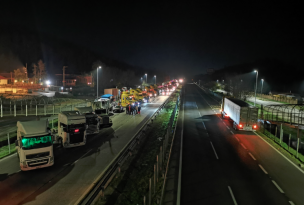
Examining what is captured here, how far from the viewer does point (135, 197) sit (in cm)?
952

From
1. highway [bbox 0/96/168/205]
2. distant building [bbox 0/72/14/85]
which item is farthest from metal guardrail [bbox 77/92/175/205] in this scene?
distant building [bbox 0/72/14/85]

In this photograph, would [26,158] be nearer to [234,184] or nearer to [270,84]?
[234,184]

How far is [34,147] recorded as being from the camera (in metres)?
11.6

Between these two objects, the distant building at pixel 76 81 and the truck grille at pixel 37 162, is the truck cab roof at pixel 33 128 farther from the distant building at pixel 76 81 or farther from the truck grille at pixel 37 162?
the distant building at pixel 76 81

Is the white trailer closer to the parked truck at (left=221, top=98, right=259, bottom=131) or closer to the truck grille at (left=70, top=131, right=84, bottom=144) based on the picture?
the truck grille at (left=70, top=131, right=84, bottom=144)

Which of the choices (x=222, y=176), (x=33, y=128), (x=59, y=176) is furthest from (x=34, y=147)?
(x=222, y=176)

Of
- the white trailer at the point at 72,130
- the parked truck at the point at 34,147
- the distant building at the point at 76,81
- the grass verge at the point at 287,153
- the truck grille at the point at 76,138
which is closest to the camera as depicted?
the parked truck at the point at 34,147

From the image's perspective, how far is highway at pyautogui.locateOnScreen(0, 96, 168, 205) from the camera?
9.64 metres

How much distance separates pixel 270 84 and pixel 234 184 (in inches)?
5044

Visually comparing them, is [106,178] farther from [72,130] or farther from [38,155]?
[72,130]

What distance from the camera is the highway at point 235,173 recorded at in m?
9.72

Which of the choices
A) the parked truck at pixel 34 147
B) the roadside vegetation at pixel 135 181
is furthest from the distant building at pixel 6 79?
the roadside vegetation at pixel 135 181

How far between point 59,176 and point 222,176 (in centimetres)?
850

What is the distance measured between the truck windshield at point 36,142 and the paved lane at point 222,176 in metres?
7.42
